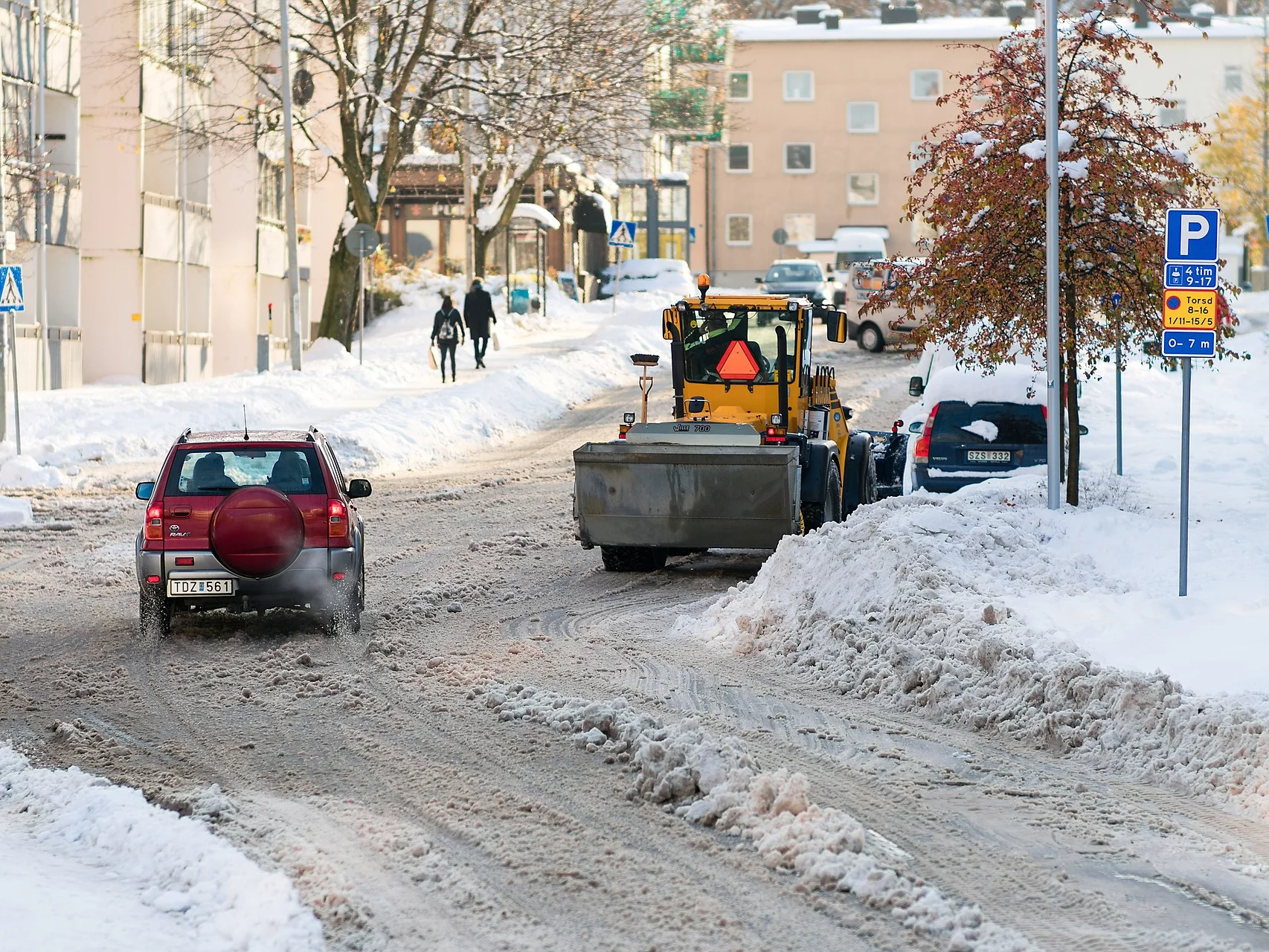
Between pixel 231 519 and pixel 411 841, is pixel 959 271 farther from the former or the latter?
pixel 411 841

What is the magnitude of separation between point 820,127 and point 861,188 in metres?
3.44

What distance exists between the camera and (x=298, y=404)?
98.4 feet

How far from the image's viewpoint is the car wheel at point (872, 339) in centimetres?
4081

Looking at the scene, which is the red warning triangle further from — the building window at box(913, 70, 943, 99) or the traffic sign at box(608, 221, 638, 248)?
the building window at box(913, 70, 943, 99)

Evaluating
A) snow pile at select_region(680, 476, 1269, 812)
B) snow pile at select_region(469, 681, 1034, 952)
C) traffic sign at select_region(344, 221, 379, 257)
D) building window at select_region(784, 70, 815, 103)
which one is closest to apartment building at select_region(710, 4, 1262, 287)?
building window at select_region(784, 70, 815, 103)

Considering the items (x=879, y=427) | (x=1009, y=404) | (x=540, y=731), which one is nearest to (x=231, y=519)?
(x=540, y=731)

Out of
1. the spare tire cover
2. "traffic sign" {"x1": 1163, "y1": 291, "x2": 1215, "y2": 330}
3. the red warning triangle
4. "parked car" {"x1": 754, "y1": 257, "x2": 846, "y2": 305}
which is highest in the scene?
"parked car" {"x1": 754, "y1": 257, "x2": 846, "y2": 305}

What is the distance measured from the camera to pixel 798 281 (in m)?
53.0

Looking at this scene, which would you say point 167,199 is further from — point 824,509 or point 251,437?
point 251,437

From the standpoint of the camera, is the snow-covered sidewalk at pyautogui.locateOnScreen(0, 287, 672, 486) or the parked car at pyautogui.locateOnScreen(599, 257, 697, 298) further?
the parked car at pyautogui.locateOnScreen(599, 257, 697, 298)

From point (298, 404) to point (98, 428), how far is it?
466 cm

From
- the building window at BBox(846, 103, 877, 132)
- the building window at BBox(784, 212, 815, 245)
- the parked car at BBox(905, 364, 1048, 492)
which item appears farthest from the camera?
the building window at BBox(784, 212, 815, 245)

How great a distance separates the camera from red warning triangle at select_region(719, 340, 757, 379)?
664 inches

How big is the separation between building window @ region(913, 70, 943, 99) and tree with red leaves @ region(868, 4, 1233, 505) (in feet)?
228
